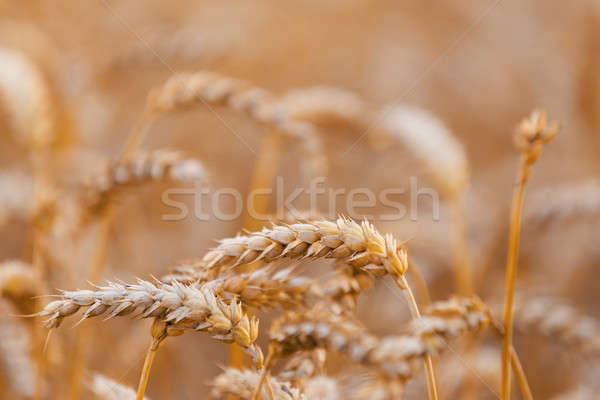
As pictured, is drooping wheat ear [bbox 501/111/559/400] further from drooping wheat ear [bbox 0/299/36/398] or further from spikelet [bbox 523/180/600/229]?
drooping wheat ear [bbox 0/299/36/398]

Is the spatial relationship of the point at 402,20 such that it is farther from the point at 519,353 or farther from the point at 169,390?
the point at 169,390

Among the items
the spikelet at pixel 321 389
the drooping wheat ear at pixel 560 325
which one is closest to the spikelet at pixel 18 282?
the spikelet at pixel 321 389

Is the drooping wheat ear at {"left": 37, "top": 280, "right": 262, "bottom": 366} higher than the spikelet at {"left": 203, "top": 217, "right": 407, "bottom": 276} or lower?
lower

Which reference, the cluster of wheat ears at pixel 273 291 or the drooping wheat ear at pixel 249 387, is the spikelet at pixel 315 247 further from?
the drooping wheat ear at pixel 249 387

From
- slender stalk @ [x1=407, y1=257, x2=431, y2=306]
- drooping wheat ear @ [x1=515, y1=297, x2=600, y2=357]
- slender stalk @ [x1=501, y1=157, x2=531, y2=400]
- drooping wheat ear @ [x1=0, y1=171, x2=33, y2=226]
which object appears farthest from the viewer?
drooping wheat ear @ [x1=0, y1=171, x2=33, y2=226]

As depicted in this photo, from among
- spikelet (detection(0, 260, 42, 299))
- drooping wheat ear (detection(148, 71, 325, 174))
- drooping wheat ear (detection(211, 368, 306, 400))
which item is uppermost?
drooping wheat ear (detection(148, 71, 325, 174))

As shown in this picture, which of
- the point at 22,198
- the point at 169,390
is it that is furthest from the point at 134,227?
the point at 169,390

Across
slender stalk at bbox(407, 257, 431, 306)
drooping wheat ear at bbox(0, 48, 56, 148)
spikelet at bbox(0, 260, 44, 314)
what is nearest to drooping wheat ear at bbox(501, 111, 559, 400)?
slender stalk at bbox(407, 257, 431, 306)

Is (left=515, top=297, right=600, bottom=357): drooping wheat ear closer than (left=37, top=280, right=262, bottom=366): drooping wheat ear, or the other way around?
(left=37, top=280, right=262, bottom=366): drooping wheat ear
